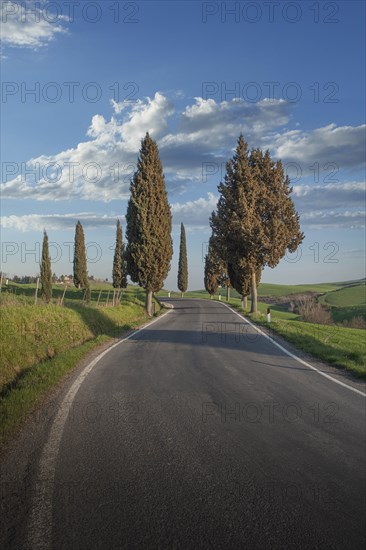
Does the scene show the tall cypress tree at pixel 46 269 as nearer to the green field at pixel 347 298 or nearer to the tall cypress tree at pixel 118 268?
the tall cypress tree at pixel 118 268

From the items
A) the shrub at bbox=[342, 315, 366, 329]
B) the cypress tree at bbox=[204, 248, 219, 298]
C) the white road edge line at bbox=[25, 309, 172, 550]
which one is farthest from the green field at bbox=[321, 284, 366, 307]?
the white road edge line at bbox=[25, 309, 172, 550]

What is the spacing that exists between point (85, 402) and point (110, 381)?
1.62 m

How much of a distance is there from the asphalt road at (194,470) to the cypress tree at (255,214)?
23022 mm

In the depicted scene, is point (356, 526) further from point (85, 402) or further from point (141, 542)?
point (85, 402)

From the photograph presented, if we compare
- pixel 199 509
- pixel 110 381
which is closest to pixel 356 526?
pixel 199 509

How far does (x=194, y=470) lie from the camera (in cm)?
422

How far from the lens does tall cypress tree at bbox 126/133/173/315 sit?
30.6 meters

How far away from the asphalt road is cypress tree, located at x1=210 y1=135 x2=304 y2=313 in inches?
906

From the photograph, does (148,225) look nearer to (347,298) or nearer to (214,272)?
(214,272)

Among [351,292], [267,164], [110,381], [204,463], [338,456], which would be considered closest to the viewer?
[204,463]

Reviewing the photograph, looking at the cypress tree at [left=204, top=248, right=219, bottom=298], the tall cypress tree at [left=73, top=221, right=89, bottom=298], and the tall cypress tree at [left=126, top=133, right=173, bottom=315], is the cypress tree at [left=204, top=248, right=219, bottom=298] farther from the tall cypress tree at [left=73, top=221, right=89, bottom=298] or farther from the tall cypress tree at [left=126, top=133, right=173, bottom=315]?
the tall cypress tree at [left=126, top=133, right=173, bottom=315]

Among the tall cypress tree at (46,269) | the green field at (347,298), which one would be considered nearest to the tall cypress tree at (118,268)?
the tall cypress tree at (46,269)

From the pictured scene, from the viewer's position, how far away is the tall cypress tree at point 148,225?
100 feet

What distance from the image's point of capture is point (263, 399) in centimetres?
713
